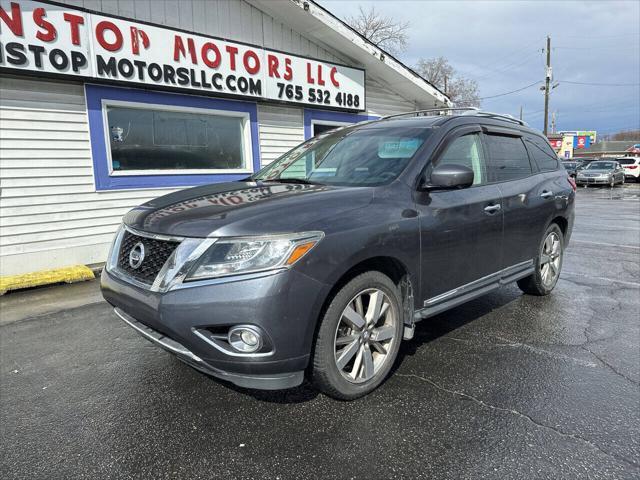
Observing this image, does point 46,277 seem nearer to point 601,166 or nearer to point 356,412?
point 356,412

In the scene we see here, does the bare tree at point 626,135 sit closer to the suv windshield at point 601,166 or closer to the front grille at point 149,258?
the suv windshield at point 601,166

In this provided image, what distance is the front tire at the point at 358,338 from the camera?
8.37ft

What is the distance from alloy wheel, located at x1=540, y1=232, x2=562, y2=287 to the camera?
15.7ft

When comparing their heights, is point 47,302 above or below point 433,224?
below

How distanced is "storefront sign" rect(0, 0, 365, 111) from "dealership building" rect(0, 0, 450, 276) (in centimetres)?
2

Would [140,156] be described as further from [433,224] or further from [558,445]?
[558,445]

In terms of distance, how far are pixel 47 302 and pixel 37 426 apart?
2.97m

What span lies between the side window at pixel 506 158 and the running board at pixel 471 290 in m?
0.86

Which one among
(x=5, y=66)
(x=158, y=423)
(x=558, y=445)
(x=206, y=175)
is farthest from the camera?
(x=206, y=175)

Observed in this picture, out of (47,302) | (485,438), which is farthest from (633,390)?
(47,302)

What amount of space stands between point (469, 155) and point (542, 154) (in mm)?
1684

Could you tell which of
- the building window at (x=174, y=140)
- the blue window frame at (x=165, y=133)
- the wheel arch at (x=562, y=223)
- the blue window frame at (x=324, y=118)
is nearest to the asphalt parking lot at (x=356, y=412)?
the wheel arch at (x=562, y=223)

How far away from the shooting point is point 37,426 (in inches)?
104

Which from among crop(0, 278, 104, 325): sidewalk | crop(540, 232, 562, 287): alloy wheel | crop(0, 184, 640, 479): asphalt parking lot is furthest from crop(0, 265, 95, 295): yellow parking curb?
crop(540, 232, 562, 287): alloy wheel
